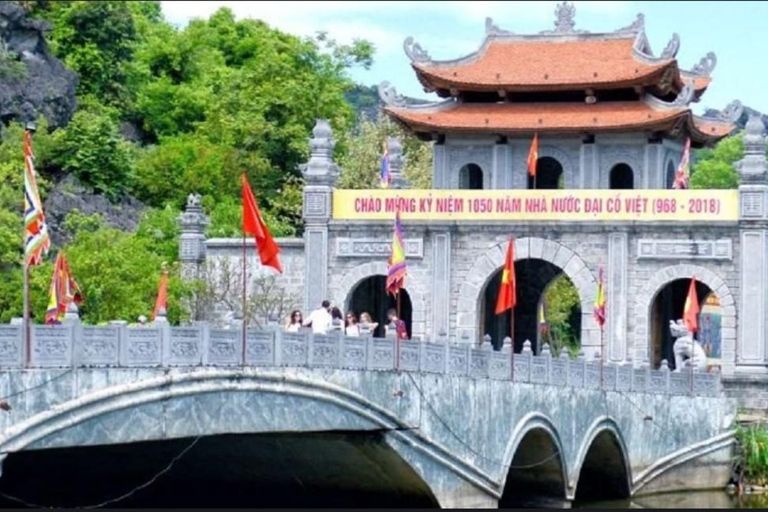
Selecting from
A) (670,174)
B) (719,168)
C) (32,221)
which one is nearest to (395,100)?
(670,174)

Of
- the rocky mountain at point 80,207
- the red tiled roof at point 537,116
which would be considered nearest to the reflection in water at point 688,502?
the red tiled roof at point 537,116

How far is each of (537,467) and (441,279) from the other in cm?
1097

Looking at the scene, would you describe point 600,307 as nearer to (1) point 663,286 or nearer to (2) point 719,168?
(1) point 663,286

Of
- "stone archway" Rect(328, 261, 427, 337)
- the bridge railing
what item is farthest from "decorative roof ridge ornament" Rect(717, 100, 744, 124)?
the bridge railing

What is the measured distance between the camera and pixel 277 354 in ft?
97.0

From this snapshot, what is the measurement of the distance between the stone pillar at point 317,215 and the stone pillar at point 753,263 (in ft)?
32.1

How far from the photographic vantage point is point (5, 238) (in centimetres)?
4659

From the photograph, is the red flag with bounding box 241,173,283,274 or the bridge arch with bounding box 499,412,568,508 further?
the bridge arch with bounding box 499,412,568,508

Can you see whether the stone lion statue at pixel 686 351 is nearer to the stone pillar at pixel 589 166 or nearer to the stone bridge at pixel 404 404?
the stone bridge at pixel 404 404

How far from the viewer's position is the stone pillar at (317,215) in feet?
163

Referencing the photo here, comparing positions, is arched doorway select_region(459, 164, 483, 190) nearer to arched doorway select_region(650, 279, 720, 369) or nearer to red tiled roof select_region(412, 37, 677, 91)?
red tiled roof select_region(412, 37, 677, 91)

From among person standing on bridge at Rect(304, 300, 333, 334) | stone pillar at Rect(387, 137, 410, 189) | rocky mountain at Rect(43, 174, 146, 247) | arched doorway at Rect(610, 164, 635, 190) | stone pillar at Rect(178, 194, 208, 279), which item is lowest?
person standing on bridge at Rect(304, 300, 333, 334)

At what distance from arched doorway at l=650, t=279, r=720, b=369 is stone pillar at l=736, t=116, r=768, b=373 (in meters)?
3.37

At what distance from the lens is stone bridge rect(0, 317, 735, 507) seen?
Answer: 2544cm
